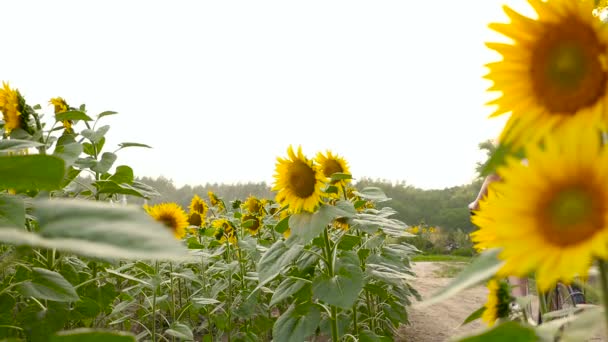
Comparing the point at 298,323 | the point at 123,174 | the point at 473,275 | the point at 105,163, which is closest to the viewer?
the point at 473,275

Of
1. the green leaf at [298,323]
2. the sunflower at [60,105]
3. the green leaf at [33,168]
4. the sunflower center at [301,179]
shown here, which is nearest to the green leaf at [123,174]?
the sunflower at [60,105]

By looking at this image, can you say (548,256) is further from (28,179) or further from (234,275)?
(234,275)

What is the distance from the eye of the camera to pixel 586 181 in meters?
0.40

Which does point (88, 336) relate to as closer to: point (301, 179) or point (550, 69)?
point (550, 69)

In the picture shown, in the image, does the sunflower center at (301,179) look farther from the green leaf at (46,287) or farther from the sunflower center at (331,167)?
the green leaf at (46,287)

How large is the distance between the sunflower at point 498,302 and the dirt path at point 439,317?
2.69 m

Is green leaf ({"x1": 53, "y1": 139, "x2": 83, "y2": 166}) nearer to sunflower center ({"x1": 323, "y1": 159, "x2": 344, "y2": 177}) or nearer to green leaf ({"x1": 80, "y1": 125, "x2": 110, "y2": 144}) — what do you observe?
green leaf ({"x1": 80, "y1": 125, "x2": 110, "y2": 144})

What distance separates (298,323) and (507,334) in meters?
1.41

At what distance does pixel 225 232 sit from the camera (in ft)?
10.9

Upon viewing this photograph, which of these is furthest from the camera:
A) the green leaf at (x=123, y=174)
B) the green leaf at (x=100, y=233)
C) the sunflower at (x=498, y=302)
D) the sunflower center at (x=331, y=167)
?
the sunflower center at (x=331, y=167)

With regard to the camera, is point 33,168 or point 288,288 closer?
point 33,168

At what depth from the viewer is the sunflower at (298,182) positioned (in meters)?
1.71

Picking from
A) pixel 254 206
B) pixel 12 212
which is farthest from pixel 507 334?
pixel 254 206

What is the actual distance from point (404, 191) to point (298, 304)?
877 centimetres
